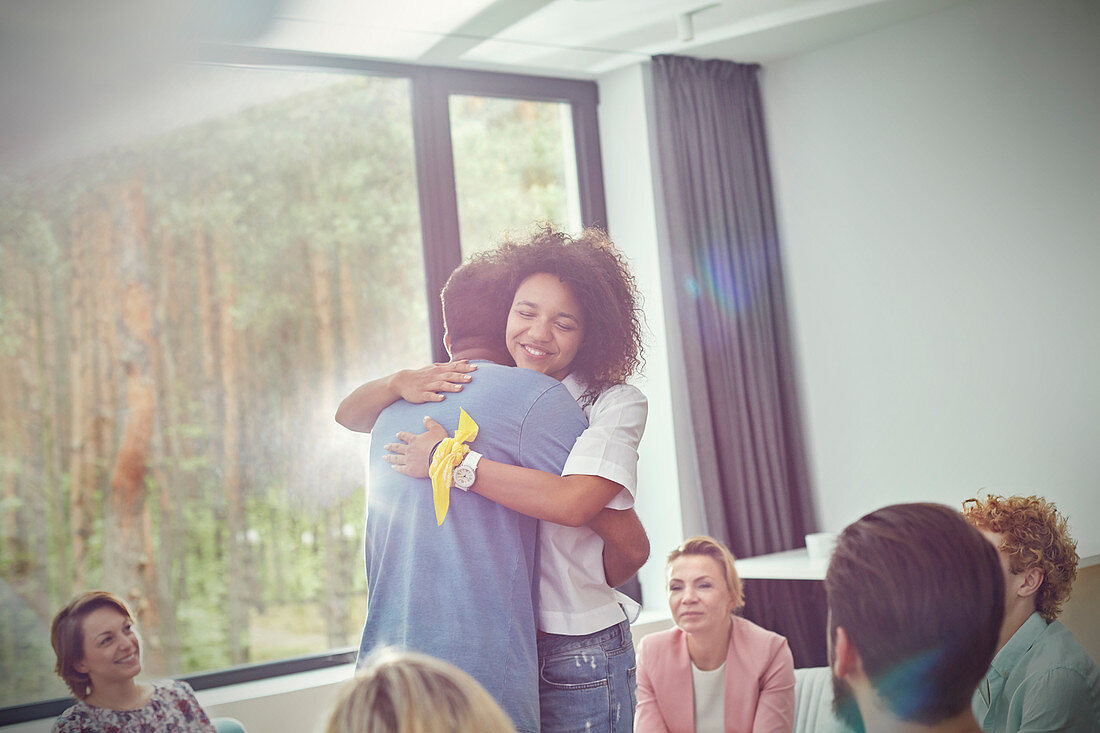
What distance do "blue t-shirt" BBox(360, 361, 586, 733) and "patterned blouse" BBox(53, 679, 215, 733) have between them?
4.44ft

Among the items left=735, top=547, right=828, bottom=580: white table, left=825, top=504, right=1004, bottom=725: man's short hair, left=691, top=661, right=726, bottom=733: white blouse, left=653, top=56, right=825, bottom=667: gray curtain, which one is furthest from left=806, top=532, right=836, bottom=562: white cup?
left=825, top=504, right=1004, bottom=725: man's short hair

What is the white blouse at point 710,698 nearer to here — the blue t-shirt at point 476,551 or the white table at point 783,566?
the white table at point 783,566

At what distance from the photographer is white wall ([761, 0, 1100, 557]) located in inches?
131

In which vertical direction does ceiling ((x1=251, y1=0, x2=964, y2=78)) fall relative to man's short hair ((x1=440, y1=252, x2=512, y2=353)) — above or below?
above

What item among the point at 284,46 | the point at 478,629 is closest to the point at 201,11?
the point at 284,46

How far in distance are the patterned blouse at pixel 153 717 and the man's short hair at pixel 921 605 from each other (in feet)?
7.07

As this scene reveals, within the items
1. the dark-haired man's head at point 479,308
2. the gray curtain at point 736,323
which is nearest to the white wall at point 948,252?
the gray curtain at point 736,323

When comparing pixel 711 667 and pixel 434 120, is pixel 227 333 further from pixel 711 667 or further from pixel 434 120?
pixel 711 667

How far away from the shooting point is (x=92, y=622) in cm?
266

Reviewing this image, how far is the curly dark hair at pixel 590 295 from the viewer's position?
1874mm

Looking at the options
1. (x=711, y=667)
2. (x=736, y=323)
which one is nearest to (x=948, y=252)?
(x=736, y=323)

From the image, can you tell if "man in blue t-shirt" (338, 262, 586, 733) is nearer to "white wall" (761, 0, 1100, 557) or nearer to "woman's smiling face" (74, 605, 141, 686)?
"woman's smiling face" (74, 605, 141, 686)

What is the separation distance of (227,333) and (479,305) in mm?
2148

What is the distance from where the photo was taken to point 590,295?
1879 millimetres
